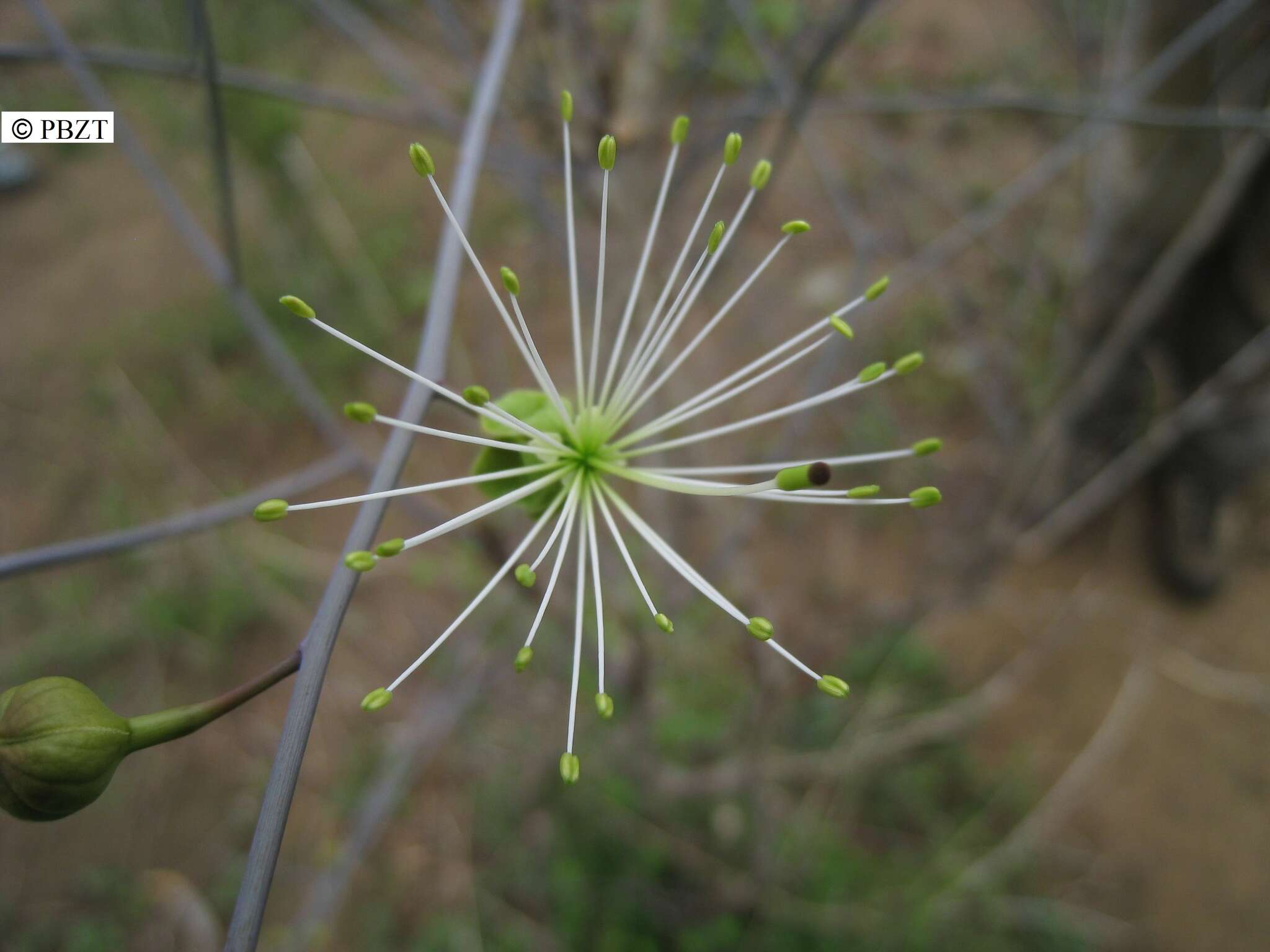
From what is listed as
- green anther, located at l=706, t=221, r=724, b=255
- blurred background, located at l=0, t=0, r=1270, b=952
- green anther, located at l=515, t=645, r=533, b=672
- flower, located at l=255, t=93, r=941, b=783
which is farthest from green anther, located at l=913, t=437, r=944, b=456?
blurred background, located at l=0, t=0, r=1270, b=952

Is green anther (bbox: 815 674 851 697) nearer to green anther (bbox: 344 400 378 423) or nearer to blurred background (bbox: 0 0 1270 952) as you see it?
green anther (bbox: 344 400 378 423)

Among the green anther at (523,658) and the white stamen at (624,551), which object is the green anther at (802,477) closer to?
the white stamen at (624,551)

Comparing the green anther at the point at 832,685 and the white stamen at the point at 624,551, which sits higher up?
the white stamen at the point at 624,551

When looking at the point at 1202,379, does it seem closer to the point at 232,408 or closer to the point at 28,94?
the point at 232,408

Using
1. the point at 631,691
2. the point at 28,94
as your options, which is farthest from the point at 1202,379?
the point at 28,94

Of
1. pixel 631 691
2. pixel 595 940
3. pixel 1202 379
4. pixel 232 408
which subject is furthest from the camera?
pixel 232 408

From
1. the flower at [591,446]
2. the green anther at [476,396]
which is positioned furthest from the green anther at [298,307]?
the green anther at [476,396]
